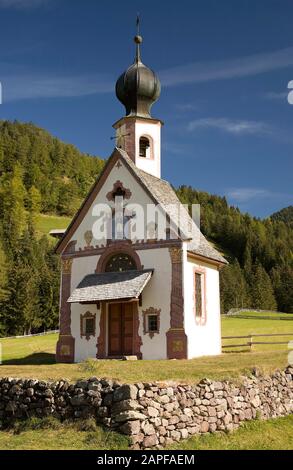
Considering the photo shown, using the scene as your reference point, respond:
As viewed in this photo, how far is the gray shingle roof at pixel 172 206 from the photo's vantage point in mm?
29906

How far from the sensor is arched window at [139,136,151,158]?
34.8 metres

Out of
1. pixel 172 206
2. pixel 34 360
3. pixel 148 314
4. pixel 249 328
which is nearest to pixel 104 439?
pixel 148 314

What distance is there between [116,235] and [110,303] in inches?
142

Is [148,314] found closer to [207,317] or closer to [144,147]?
[207,317]

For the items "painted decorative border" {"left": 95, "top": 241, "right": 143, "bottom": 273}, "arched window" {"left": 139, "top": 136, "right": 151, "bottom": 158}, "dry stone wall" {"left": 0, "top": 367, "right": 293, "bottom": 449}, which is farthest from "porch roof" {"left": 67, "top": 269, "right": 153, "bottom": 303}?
"dry stone wall" {"left": 0, "top": 367, "right": 293, "bottom": 449}

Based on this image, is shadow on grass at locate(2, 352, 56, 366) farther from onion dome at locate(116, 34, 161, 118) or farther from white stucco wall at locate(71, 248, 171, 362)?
onion dome at locate(116, 34, 161, 118)

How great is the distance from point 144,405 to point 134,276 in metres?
14.4

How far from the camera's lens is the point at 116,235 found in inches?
1206

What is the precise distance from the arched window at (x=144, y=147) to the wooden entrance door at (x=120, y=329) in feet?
32.3

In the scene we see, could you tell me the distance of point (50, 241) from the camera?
126562 mm

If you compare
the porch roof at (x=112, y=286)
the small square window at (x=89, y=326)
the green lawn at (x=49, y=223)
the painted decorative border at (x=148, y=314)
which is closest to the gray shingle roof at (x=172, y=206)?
the porch roof at (x=112, y=286)

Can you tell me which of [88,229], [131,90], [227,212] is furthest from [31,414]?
[227,212]

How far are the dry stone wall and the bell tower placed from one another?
62.1 feet

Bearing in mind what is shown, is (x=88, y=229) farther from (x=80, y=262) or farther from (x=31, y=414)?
(x=31, y=414)
